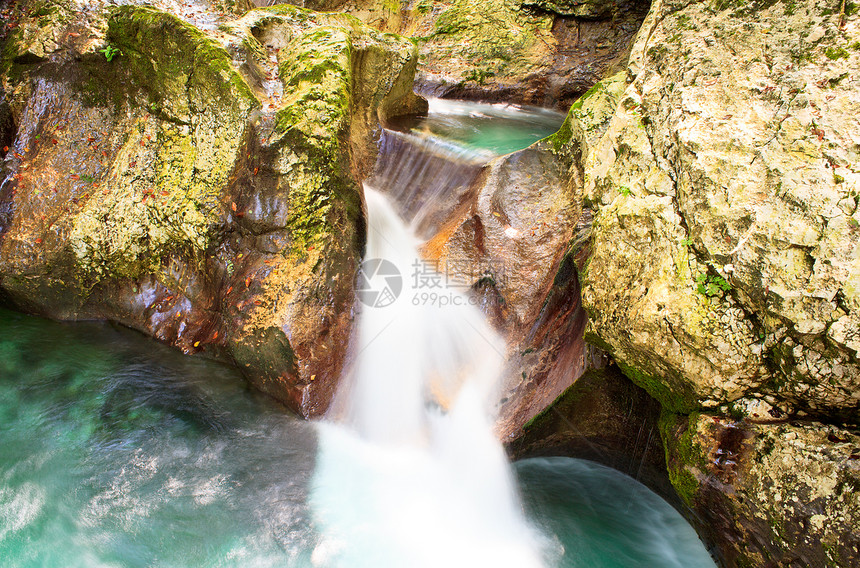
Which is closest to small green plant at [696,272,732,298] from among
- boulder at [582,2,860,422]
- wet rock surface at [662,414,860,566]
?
boulder at [582,2,860,422]

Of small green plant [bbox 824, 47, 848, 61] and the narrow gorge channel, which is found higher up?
small green plant [bbox 824, 47, 848, 61]

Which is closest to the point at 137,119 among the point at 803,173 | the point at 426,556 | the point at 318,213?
the point at 318,213

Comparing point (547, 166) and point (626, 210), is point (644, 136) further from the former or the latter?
point (547, 166)

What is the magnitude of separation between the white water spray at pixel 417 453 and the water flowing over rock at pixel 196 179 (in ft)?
1.72

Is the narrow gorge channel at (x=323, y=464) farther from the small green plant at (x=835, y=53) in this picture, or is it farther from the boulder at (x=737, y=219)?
the small green plant at (x=835, y=53)

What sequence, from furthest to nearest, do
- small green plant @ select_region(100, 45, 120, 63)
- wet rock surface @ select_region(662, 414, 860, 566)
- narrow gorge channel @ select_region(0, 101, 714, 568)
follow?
small green plant @ select_region(100, 45, 120, 63)
narrow gorge channel @ select_region(0, 101, 714, 568)
wet rock surface @ select_region(662, 414, 860, 566)

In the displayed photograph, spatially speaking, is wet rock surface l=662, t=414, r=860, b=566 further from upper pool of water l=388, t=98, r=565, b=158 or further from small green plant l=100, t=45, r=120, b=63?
small green plant l=100, t=45, r=120, b=63

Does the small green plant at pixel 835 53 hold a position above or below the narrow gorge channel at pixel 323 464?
above

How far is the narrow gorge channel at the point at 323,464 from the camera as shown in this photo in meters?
4.09

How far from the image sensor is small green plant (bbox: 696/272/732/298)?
3.18 m

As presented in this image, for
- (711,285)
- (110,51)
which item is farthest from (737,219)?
(110,51)

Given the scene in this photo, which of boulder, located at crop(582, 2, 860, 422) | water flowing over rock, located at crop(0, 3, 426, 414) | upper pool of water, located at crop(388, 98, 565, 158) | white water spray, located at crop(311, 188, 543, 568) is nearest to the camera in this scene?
boulder, located at crop(582, 2, 860, 422)

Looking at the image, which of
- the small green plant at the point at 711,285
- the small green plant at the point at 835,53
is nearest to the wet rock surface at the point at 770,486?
the small green plant at the point at 711,285

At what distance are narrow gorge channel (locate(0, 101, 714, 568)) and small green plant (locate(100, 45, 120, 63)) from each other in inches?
139
